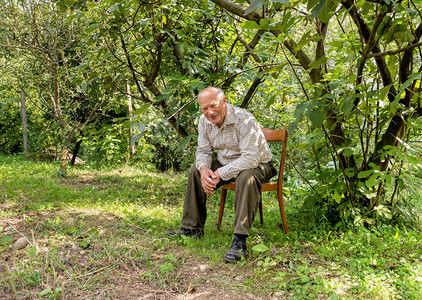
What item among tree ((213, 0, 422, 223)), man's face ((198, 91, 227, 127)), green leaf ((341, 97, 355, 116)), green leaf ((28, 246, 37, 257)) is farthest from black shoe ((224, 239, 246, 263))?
green leaf ((28, 246, 37, 257))

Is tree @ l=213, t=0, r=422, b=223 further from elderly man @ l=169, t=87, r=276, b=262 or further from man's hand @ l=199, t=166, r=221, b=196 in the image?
man's hand @ l=199, t=166, r=221, b=196

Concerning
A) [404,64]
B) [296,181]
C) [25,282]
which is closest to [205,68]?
[296,181]

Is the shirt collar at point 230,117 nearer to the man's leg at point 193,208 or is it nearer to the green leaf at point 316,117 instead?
the man's leg at point 193,208

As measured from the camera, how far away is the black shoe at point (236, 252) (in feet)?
7.68

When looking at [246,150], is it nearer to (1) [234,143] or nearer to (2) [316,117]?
(1) [234,143]

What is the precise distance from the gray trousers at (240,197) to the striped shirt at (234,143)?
0.07 m

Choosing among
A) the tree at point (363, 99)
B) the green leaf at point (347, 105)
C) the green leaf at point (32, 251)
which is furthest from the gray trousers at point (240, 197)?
Result: the green leaf at point (32, 251)

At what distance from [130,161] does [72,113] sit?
191 centimetres

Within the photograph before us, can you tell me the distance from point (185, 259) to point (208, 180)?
2.01 ft

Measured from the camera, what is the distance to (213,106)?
103 inches

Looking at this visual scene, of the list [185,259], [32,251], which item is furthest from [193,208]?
[32,251]

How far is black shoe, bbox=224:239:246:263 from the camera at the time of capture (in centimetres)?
234

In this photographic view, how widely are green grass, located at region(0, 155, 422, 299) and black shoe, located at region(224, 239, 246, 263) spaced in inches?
2.0

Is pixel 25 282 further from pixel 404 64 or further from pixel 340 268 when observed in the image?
pixel 404 64
